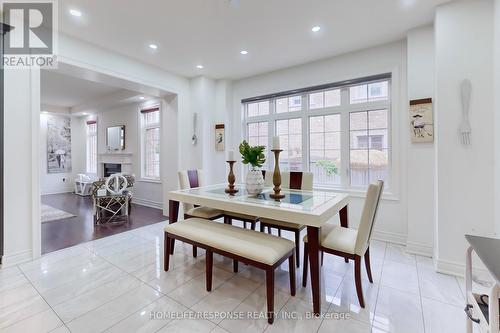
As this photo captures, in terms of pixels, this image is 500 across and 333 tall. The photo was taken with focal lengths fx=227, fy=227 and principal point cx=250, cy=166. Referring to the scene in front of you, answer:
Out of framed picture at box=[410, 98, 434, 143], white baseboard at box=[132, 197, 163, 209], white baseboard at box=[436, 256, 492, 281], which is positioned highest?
framed picture at box=[410, 98, 434, 143]

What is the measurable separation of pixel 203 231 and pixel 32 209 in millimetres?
2136

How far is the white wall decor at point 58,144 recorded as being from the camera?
7.27 m

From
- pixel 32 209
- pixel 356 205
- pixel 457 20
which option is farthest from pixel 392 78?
pixel 32 209

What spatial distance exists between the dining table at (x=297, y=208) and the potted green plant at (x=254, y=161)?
9cm

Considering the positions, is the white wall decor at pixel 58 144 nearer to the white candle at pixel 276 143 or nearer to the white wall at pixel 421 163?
the white candle at pixel 276 143

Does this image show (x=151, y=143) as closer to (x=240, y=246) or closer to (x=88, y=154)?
(x=88, y=154)

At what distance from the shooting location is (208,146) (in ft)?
15.1

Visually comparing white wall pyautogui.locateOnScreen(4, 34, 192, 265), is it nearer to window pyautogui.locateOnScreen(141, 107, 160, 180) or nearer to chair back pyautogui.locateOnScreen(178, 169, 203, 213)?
chair back pyautogui.locateOnScreen(178, 169, 203, 213)

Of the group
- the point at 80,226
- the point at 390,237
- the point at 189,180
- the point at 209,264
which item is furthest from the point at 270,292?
the point at 80,226

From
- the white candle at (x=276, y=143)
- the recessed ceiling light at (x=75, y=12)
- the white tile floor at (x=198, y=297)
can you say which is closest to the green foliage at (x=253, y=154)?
the white candle at (x=276, y=143)

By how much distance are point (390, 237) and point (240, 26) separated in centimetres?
347

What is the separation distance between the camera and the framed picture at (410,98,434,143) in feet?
8.89

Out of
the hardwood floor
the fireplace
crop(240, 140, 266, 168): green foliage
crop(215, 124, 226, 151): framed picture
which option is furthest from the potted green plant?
the fireplace

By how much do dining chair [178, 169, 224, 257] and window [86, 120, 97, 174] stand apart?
6010 millimetres
